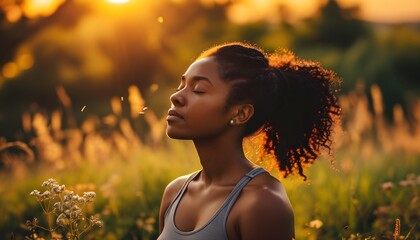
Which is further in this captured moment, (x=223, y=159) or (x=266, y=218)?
(x=223, y=159)

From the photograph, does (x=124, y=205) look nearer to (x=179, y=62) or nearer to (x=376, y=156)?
(x=376, y=156)

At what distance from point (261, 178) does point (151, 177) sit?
374cm

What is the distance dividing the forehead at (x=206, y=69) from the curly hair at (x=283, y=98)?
0.03 metres

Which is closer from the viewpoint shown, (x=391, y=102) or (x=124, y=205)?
(x=124, y=205)

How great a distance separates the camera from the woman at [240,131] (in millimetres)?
2943

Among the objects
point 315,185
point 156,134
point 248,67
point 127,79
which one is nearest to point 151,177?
point 156,134

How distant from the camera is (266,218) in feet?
9.35

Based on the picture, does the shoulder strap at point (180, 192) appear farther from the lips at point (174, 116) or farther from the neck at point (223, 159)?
the lips at point (174, 116)

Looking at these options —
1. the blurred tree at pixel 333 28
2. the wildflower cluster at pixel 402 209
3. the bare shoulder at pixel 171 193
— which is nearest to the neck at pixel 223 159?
the bare shoulder at pixel 171 193

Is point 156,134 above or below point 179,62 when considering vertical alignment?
A: below

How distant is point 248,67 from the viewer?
3277mm

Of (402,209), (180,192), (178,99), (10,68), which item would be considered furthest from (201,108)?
(10,68)

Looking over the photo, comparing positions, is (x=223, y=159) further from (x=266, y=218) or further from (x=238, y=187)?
(x=266, y=218)

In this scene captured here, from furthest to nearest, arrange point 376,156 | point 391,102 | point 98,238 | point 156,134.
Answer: point 391,102 → point 376,156 → point 156,134 → point 98,238
